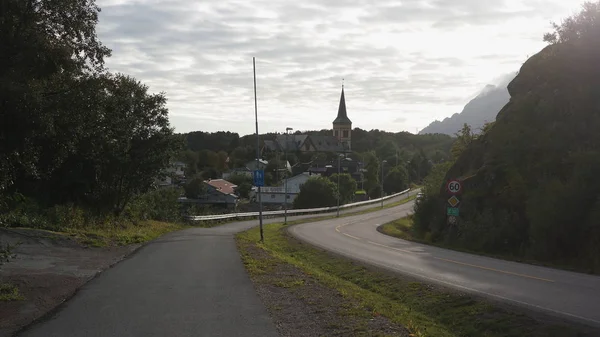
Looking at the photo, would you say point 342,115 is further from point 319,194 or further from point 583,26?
point 583,26

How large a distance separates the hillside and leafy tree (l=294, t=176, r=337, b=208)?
48.1 meters

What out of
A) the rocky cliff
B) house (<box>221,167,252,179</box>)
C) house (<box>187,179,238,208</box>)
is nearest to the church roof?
house (<box>221,167,252,179</box>)

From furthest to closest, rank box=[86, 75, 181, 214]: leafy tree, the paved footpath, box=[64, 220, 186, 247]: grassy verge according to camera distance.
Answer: box=[86, 75, 181, 214]: leafy tree < box=[64, 220, 186, 247]: grassy verge < the paved footpath

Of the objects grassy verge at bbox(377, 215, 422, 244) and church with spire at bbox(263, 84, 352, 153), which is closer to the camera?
grassy verge at bbox(377, 215, 422, 244)

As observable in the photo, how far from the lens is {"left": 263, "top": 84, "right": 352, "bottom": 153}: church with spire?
16725cm

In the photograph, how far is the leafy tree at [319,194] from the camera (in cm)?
8444

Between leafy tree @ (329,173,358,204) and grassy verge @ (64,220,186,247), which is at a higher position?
grassy verge @ (64,220,186,247)

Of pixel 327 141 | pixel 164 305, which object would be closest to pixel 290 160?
pixel 327 141

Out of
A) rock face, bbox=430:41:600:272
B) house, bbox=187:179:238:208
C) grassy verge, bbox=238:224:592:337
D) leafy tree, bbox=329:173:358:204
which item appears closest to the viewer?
grassy verge, bbox=238:224:592:337

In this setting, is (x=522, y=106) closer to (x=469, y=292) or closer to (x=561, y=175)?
(x=561, y=175)

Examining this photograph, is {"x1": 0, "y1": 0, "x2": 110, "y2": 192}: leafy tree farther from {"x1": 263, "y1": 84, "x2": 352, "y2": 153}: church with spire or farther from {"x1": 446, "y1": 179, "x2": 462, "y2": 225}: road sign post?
Answer: {"x1": 263, "y1": 84, "x2": 352, "y2": 153}: church with spire

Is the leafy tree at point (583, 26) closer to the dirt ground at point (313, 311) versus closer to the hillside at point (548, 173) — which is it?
the hillside at point (548, 173)

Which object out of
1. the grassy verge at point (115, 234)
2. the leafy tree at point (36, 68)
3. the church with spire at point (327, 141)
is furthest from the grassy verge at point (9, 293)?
the church with spire at point (327, 141)

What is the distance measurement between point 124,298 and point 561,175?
856 inches
